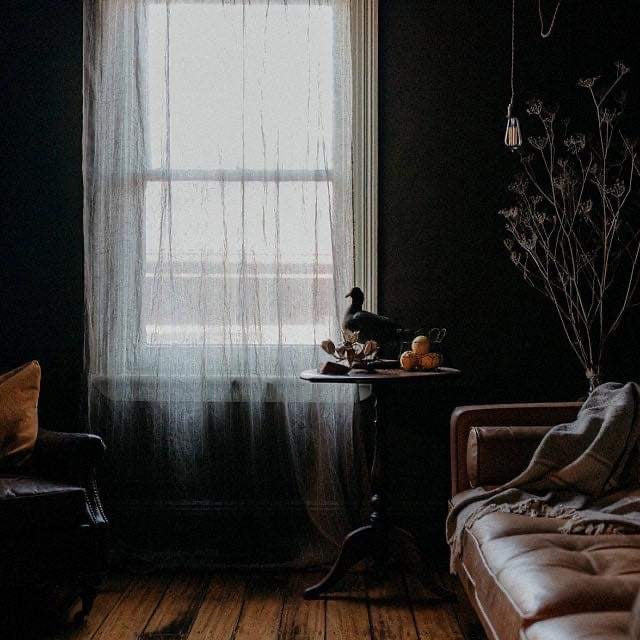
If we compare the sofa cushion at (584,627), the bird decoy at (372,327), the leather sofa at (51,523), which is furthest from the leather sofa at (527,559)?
the leather sofa at (51,523)

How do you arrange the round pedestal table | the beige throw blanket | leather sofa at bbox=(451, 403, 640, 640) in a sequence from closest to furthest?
leather sofa at bbox=(451, 403, 640, 640) < the beige throw blanket < the round pedestal table

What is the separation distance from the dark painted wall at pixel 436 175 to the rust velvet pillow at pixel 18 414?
55 cm

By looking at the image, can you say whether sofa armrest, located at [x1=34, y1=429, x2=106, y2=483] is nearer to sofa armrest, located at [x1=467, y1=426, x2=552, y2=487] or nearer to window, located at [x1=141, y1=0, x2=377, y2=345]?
window, located at [x1=141, y1=0, x2=377, y2=345]

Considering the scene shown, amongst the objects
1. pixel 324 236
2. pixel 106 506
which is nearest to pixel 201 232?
pixel 324 236

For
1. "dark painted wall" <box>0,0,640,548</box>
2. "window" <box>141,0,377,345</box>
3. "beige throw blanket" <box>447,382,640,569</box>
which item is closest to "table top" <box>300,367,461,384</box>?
"beige throw blanket" <box>447,382,640,569</box>

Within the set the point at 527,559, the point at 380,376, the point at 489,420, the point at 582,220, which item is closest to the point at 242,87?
the point at 380,376

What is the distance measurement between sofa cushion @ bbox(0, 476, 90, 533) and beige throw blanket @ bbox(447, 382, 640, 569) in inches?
50.9

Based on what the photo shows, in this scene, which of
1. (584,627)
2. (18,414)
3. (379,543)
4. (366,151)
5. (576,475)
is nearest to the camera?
(584,627)

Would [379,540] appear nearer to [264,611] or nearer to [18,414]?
[264,611]

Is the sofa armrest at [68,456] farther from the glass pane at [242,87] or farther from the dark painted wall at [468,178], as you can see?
the dark painted wall at [468,178]

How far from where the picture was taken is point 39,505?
2438 millimetres

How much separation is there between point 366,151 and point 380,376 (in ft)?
3.97

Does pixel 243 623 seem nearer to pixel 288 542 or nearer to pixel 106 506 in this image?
pixel 288 542

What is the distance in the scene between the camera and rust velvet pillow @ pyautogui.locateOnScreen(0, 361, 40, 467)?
2.67 metres
